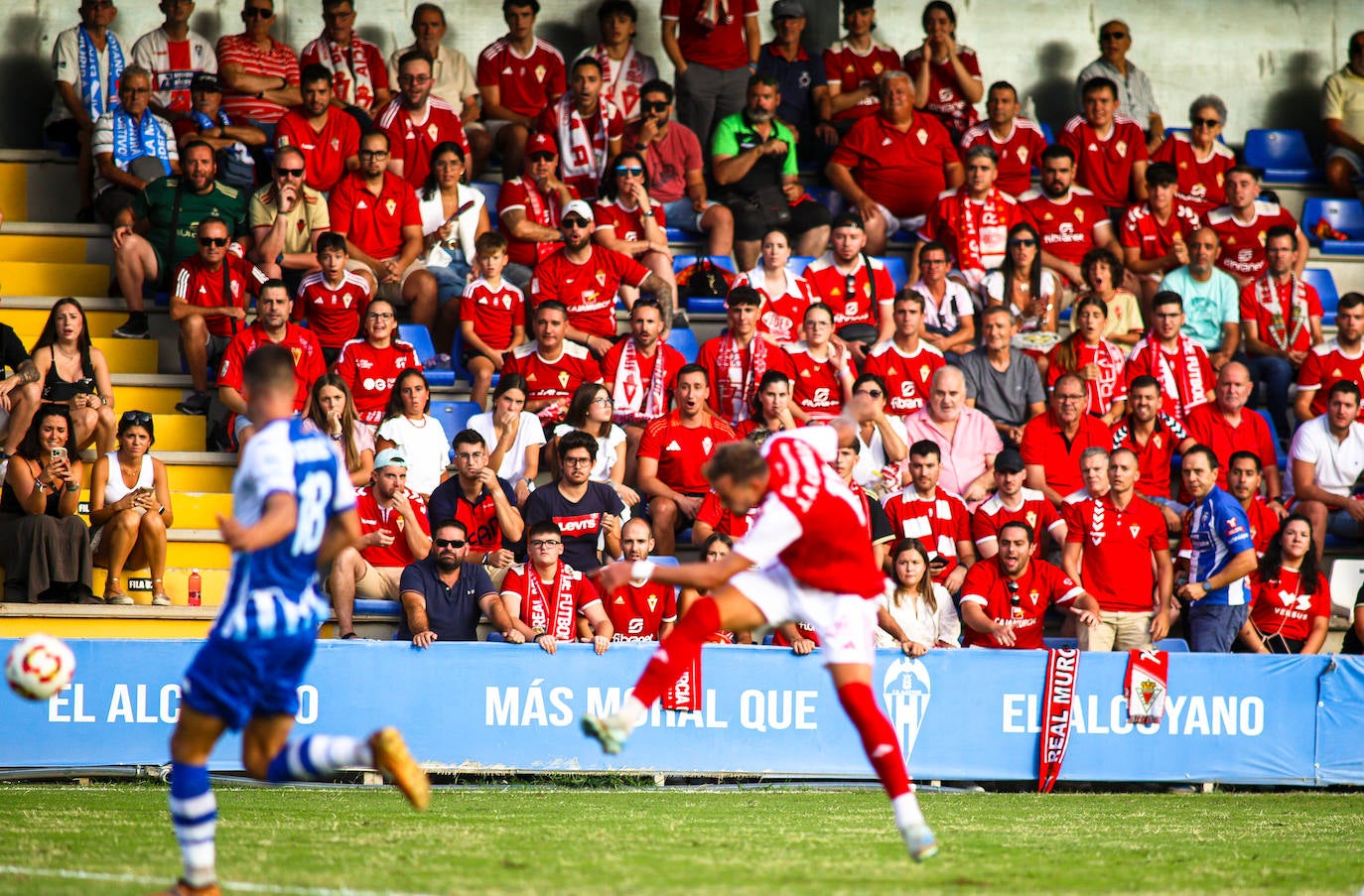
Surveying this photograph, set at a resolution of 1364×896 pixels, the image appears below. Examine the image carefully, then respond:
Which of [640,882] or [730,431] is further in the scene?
[730,431]

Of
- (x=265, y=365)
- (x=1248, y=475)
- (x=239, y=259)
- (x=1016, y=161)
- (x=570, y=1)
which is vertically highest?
(x=570, y=1)

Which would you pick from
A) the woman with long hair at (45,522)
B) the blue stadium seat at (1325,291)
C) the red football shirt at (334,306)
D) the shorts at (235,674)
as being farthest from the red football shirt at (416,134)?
the shorts at (235,674)

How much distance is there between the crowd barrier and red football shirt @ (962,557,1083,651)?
667mm

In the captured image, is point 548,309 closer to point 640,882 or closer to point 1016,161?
point 1016,161

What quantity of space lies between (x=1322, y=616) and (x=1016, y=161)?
576 cm

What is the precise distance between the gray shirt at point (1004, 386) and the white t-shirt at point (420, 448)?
456 cm

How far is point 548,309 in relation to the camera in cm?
1318

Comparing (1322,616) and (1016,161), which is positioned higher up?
(1016,161)

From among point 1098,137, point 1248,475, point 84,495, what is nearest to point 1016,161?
point 1098,137

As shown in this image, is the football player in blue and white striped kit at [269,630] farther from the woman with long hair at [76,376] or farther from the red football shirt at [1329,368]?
the red football shirt at [1329,368]

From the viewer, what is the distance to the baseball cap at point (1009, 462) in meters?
12.5

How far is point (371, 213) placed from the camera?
46.7 ft

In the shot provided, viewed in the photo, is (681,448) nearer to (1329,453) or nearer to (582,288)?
(582,288)

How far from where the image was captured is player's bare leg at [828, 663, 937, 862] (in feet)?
20.6
